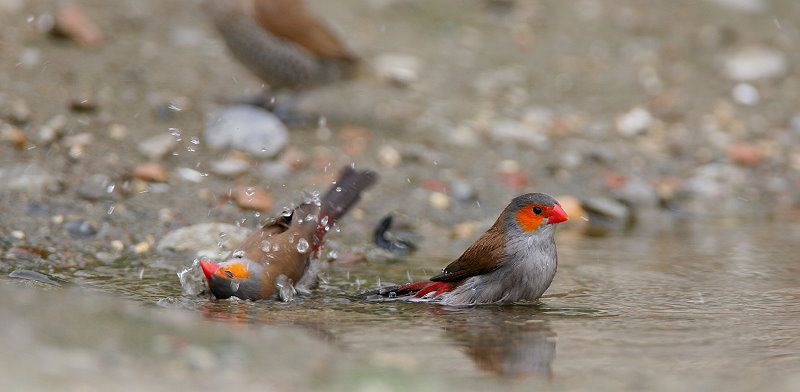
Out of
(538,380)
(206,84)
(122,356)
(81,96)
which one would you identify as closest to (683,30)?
(206,84)

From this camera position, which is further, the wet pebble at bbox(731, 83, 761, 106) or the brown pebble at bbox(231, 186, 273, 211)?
the wet pebble at bbox(731, 83, 761, 106)

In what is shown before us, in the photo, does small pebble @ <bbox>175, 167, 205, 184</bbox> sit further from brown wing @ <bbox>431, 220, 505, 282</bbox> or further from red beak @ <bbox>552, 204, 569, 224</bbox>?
red beak @ <bbox>552, 204, 569, 224</bbox>

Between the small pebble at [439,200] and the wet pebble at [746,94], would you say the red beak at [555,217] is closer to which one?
the small pebble at [439,200]

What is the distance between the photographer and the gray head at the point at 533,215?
16.1ft

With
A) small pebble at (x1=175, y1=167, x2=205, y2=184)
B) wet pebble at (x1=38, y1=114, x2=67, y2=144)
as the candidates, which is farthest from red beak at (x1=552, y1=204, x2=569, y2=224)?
Result: wet pebble at (x1=38, y1=114, x2=67, y2=144)

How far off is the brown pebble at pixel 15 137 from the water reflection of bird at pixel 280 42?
1679 mm

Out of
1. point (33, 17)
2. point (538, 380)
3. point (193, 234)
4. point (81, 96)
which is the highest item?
point (33, 17)

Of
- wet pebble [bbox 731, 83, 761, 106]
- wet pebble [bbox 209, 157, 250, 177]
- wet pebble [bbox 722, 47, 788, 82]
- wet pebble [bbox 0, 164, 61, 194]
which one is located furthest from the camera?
wet pebble [bbox 722, 47, 788, 82]

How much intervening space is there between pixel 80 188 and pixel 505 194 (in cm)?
300

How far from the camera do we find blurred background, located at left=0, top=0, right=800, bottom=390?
3.33 metres

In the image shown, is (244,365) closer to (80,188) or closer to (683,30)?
(80,188)

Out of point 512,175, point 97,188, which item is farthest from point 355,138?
point 97,188

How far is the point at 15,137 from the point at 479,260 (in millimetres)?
3535

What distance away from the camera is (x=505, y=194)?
742 centimetres
